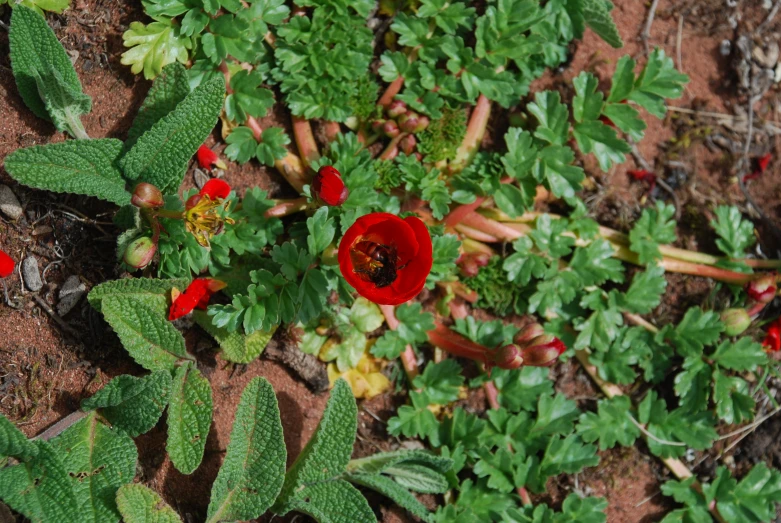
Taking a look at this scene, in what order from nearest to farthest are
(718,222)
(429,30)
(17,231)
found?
(17,231), (429,30), (718,222)

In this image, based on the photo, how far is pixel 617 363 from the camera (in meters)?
3.91

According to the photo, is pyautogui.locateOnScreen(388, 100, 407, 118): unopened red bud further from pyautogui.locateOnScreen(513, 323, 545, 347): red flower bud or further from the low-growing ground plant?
pyautogui.locateOnScreen(513, 323, 545, 347): red flower bud

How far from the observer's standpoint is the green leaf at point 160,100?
314 centimetres

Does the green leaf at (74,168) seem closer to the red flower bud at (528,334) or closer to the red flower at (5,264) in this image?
the red flower at (5,264)

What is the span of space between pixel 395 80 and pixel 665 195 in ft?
5.97

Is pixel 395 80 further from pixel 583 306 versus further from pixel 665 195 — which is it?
pixel 665 195

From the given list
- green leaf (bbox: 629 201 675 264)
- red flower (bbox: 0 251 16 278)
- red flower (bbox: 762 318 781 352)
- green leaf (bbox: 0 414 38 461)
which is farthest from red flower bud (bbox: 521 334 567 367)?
red flower (bbox: 0 251 16 278)

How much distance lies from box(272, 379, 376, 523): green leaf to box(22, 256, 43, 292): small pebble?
1311 mm

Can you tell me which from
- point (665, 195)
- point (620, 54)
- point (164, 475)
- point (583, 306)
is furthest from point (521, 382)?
point (620, 54)

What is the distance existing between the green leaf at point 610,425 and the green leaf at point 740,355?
0.59 meters

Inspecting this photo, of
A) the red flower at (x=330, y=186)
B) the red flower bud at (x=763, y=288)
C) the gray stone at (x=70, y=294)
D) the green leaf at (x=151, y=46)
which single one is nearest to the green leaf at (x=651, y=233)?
the red flower bud at (x=763, y=288)

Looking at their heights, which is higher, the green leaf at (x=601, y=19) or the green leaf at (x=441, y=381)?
the green leaf at (x=601, y=19)

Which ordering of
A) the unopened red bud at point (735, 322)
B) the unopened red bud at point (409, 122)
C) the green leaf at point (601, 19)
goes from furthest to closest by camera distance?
the unopened red bud at point (735, 322) < the green leaf at point (601, 19) < the unopened red bud at point (409, 122)

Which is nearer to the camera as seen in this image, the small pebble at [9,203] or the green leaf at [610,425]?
the small pebble at [9,203]
